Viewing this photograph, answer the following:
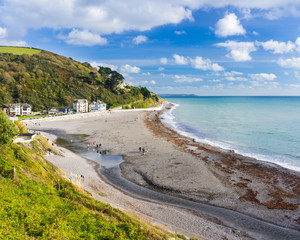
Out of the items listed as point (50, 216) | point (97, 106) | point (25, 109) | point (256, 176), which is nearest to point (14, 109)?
point (25, 109)

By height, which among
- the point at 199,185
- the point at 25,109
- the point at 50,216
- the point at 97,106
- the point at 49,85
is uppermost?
the point at 49,85

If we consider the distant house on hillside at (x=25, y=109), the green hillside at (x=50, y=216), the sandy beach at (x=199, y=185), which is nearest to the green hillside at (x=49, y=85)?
the distant house on hillside at (x=25, y=109)

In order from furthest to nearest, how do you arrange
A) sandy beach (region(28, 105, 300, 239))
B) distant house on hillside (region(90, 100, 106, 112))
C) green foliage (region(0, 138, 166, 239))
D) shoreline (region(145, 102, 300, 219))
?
distant house on hillside (region(90, 100, 106, 112)), shoreline (region(145, 102, 300, 219)), sandy beach (region(28, 105, 300, 239)), green foliage (region(0, 138, 166, 239))

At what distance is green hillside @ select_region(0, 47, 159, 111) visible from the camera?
101688 millimetres

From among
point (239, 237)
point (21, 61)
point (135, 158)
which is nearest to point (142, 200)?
point (239, 237)

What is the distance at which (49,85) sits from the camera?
114625 mm

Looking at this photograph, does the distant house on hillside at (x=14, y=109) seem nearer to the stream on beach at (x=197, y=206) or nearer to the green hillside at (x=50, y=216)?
the stream on beach at (x=197, y=206)

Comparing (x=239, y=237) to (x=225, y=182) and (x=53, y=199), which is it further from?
(x=53, y=199)

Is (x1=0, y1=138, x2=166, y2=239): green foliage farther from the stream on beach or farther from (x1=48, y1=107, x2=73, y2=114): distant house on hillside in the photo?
(x1=48, y1=107, x2=73, y2=114): distant house on hillside

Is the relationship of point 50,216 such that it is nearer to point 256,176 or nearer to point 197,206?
point 197,206

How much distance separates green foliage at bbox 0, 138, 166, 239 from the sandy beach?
480 centimetres

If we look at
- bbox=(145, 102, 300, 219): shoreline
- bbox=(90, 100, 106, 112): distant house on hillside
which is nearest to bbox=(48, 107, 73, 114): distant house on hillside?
bbox=(90, 100, 106, 112): distant house on hillside

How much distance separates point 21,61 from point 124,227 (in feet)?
514

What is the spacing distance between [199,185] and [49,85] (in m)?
114
